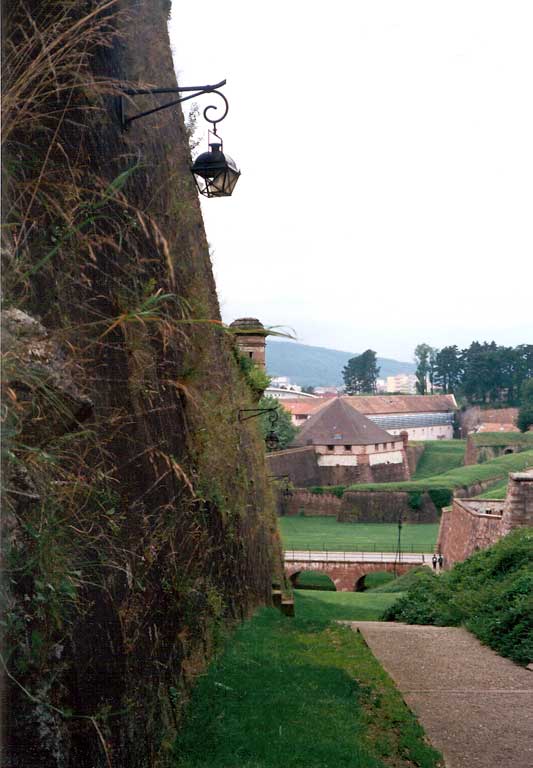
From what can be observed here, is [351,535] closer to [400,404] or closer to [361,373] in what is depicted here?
[400,404]

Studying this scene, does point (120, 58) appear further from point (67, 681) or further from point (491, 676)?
point (491, 676)

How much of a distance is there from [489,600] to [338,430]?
49.7 metres

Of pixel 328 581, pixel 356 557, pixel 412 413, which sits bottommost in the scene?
pixel 328 581

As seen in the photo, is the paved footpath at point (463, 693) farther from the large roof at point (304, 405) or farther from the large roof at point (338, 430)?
the large roof at point (304, 405)

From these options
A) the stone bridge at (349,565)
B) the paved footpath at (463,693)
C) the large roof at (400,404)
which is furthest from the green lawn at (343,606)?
the large roof at (400,404)

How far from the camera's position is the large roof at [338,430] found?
6062 centimetres

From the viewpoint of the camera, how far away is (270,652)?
7.02m

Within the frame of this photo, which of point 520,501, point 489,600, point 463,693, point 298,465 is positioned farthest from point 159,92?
point 298,465

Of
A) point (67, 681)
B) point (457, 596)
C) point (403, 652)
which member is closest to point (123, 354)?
point (67, 681)

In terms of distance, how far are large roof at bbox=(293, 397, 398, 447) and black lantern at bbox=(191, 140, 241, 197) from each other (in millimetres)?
54553

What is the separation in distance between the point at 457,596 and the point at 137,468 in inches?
412

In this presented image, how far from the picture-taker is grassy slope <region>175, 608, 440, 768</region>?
14.4 ft

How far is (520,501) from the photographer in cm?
1947

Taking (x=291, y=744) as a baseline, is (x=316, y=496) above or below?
below
